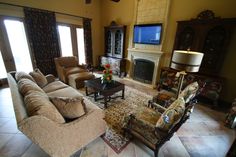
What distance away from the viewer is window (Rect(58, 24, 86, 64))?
489 cm

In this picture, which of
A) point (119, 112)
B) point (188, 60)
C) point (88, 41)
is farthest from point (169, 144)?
point (88, 41)

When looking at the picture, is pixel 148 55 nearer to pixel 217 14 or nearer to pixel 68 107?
pixel 217 14

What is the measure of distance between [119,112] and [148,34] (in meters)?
3.07

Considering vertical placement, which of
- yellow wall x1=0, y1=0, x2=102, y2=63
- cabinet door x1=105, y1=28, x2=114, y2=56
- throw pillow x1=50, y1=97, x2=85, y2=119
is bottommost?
throw pillow x1=50, y1=97, x2=85, y2=119

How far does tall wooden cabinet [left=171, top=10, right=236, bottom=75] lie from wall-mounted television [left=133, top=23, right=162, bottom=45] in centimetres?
74

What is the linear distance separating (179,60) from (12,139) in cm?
312

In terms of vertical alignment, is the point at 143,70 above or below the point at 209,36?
below

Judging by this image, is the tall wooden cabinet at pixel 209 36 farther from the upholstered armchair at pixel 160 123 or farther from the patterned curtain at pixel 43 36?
the patterned curtain at pixel 43 36

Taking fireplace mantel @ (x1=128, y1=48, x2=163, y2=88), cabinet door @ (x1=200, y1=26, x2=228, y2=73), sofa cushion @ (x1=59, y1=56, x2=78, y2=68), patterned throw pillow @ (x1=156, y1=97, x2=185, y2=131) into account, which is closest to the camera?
patterned throw pillow @ (x1=156, y1=97, x2=185, y2=131)

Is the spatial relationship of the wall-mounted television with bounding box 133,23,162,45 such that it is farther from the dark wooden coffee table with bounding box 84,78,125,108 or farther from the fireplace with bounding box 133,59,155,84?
the dark wooden coffee table with bounding box 84,78,125,108

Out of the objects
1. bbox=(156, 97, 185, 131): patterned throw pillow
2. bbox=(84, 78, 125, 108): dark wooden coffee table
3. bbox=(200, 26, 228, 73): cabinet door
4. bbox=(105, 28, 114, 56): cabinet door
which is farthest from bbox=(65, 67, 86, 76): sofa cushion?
bbox=(200, 26, 228, 73): cabinet door

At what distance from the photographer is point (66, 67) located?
14.7 feet

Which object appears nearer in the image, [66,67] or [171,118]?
[171,118]

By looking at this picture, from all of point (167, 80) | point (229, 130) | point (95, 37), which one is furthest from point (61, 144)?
point (95, 37)
